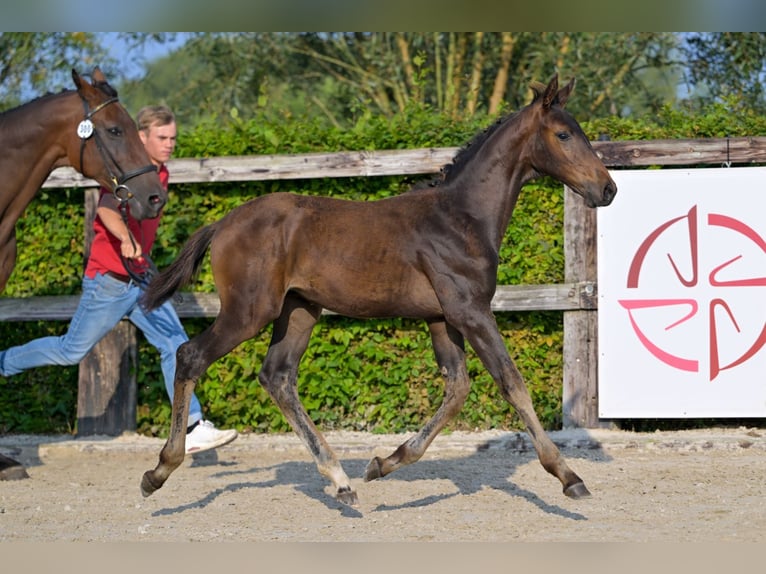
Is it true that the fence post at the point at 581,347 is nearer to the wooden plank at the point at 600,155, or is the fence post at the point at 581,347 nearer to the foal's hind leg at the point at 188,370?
the wooden plank at the point at 600,155

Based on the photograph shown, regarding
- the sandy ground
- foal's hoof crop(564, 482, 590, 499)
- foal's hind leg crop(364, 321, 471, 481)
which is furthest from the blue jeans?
foal's hoof crop(564, 482, 590, 499)

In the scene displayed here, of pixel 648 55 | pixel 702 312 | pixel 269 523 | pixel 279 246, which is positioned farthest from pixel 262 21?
pixel 648 55

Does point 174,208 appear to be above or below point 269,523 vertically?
above

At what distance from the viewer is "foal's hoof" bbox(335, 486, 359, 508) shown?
5301 millimetres

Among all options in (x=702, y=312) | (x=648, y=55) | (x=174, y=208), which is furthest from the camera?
(x=648, y=55)

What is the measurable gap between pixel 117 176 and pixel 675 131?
4.21 m

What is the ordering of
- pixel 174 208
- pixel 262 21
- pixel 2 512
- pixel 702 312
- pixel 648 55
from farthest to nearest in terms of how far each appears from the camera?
pixel 648 55
pixel 174 208
pixel 702 312
pixel 2 512
pixel 262 21

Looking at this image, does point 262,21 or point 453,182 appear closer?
point 262,21

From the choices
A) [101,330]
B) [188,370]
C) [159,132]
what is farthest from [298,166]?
[188,370]

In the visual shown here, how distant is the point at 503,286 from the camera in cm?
742

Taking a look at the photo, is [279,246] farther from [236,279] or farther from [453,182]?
[453,182]

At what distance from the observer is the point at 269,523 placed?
5238 millimetres

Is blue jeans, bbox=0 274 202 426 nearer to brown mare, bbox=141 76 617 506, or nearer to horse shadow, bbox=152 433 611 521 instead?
horse shadow, bbox=152 433 611 521

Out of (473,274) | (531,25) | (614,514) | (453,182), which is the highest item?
(531,25)
